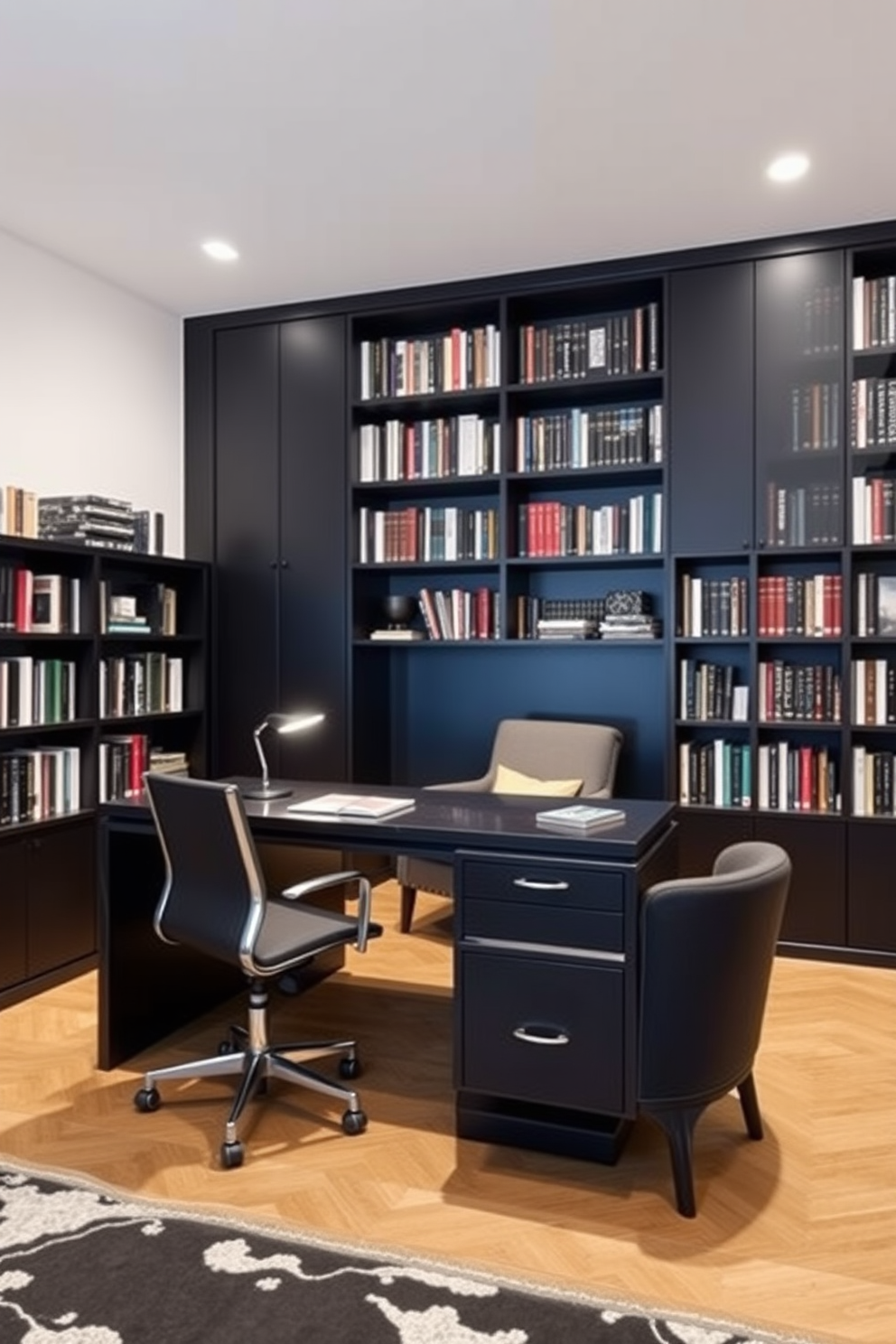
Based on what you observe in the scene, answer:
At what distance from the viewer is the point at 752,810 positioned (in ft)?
12.8

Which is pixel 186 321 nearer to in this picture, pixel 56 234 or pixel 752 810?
pixel 56 234

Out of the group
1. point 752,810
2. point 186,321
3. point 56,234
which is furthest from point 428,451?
point 752,810

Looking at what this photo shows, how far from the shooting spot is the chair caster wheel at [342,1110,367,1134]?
2461mm

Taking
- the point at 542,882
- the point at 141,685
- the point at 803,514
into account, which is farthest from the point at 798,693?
the point at 141,685

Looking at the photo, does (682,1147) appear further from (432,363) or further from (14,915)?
(432,363)

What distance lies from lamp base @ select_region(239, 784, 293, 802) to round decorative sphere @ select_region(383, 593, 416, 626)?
5.59ft

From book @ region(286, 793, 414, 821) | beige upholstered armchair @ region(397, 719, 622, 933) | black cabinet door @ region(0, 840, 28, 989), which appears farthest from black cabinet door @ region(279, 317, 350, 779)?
book @ region(286, 793, 414, 821)

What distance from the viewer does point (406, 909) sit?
4207 mm

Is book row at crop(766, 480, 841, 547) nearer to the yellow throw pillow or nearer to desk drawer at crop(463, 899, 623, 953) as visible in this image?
the yellow throw pillow

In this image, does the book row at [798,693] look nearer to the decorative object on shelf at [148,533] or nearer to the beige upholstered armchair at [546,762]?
the beige upholstered armchair at [546,762]

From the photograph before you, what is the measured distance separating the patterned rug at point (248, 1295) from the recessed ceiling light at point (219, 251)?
3.48 meters

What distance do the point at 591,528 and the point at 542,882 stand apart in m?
2.35

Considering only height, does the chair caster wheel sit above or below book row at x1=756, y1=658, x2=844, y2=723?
below

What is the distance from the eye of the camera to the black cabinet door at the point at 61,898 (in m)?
3.50
